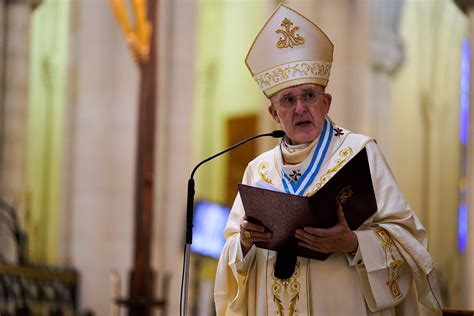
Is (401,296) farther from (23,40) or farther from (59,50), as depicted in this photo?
(59,50)

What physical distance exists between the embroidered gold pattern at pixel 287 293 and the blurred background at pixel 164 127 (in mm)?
3838

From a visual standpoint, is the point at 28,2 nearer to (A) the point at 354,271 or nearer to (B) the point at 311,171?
(B) the point at 311,171

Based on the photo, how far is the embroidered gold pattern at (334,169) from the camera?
529cm

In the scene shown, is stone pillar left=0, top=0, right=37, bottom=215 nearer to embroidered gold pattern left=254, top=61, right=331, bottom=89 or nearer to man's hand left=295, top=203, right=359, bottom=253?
embroidered gold pattern left=254, top=61, right=331, bottom=89

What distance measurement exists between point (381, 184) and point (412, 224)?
0.69ft

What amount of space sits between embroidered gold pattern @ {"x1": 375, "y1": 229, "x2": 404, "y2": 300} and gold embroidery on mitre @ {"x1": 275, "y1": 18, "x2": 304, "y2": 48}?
2.97 ft

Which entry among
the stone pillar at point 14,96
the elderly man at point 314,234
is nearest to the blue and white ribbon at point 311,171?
the elderly man at point 314,234

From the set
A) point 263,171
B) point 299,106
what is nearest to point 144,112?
point 263,171

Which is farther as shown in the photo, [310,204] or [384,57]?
[384,57]

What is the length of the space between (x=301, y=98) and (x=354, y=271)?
2.50ft

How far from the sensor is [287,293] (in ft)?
17.5

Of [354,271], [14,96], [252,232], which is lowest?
[354,271]

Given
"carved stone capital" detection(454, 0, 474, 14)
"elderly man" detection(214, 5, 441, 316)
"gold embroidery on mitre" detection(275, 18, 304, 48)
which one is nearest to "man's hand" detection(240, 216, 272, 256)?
"elderly man" detection(214, 5, 441, 316)

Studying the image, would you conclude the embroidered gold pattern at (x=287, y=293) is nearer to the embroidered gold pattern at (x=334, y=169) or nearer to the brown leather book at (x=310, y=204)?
the brown leather book at (x=310, y=204)
